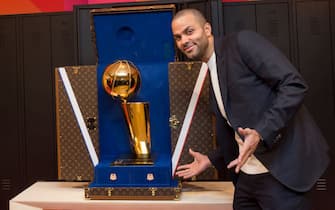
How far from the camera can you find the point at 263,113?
1398 mm

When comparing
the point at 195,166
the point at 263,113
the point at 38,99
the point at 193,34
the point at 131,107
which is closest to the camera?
the point at 263,113

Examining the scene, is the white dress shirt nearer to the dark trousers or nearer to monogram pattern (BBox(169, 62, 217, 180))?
the dark trousers

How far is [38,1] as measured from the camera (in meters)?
3.11

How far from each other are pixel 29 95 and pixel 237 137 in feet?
5.64

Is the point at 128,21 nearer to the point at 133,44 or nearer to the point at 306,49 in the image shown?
the point at 133,44

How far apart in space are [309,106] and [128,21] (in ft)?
3.91

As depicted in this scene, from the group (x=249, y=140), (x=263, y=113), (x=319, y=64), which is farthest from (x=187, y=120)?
(x=319, y=64)

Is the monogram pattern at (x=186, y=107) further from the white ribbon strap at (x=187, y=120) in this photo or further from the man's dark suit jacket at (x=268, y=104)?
the man's dark suit jacket at (x=268, y=104)

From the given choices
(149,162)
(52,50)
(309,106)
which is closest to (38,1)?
(52,50)

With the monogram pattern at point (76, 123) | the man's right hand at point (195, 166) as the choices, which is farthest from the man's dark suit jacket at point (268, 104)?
the monogram pattern at point (76, 123)

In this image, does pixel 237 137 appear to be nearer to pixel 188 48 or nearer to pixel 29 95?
pixel 188 48

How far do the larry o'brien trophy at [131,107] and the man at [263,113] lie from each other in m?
0.42

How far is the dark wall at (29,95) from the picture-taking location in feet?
9.01

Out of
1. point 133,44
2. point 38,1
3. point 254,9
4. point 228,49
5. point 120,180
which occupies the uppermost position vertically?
point 38,1
